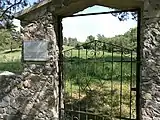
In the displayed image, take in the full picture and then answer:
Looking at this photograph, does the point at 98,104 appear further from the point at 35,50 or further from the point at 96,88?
the point at 35,50

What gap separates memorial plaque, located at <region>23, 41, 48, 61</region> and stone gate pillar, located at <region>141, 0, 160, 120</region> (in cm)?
156

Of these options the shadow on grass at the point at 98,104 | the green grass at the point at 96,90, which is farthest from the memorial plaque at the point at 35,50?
the shadow on grass at the point at 98,104

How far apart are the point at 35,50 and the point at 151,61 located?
1.84m

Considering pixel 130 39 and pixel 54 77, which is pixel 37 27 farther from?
pixel 130 39

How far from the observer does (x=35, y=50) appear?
4.66 meters

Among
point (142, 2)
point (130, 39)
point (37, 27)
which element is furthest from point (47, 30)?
point (130, 39)

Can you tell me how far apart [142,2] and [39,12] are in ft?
5.39

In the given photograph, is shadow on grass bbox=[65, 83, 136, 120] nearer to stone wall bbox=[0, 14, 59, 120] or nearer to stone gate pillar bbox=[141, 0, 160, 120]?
stone wall bbox=[0, 14, 59, 120]

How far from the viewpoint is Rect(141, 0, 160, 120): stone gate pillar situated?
3.68 meters

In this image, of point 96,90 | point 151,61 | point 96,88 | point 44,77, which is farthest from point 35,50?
point 96,88

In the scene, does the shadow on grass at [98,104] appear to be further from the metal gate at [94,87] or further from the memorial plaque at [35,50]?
the memorial plaque at [35,50]

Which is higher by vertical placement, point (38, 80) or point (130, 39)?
point (130, 39)

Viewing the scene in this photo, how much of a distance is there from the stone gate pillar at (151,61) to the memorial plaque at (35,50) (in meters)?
1.56

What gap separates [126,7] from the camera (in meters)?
4.33
